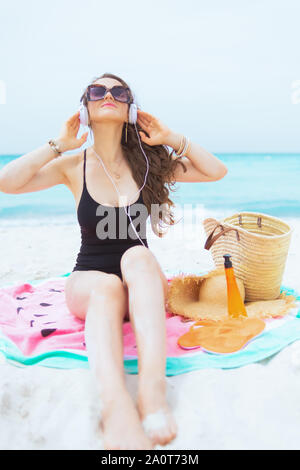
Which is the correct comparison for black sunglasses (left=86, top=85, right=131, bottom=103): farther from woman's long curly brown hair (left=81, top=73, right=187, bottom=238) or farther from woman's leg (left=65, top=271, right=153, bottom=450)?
woman's leg (left=65, top=271, right=153, bottom=450)

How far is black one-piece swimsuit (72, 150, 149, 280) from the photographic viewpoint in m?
2.57

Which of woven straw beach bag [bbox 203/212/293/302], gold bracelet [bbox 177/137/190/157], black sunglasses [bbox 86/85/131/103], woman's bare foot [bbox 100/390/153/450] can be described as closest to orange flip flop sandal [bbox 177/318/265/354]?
woven straw beach bag [bbox 203/212/293/302]

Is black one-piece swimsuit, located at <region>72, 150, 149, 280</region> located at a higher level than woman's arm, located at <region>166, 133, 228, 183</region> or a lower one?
lower

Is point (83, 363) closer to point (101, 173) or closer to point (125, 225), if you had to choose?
point (125, 225)

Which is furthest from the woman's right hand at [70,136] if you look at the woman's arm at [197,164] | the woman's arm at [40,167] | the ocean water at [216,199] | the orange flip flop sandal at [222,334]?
the ocean water at [216,199]

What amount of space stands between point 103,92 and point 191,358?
5.31ft

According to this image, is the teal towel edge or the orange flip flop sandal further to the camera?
the orange flip flop sandal

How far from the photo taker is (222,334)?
2469mm

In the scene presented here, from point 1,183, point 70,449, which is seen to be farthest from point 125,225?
point 70,449

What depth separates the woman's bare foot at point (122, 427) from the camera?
155 cm

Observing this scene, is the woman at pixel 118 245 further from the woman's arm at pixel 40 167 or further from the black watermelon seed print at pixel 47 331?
the black watermelon seed print at pixel 47 331

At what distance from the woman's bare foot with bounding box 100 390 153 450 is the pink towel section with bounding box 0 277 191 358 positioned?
575 mm

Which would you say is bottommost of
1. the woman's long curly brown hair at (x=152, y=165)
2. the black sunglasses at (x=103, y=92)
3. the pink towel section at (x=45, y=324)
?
the pink towel section at (x=45, y=324)

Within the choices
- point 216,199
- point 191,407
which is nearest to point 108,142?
point 191,407
